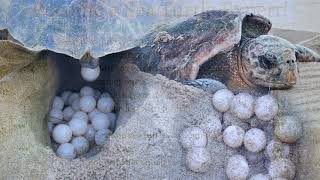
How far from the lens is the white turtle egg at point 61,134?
1.54 m

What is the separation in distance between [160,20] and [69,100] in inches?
13.9

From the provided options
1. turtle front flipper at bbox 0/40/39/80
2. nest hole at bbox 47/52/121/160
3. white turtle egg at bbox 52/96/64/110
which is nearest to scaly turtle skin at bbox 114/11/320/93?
nest hole at bbox 47/52/121/160

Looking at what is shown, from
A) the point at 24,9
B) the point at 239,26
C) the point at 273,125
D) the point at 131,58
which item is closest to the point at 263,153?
the point at 273,125

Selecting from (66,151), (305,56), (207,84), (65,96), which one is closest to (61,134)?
(66,151)

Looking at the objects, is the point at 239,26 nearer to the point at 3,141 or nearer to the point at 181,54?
the point at 181,54

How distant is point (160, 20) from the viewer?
1.51m

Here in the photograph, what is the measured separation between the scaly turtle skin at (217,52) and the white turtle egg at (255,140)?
0.13 metres

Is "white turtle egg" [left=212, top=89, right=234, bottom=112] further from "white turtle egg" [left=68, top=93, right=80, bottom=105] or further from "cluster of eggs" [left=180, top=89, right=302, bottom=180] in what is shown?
"white turtle egg" [left=68, top=93, right=80, bottom=105]

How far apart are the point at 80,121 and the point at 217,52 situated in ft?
1.32

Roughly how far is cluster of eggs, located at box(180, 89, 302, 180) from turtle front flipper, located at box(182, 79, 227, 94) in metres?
0.06

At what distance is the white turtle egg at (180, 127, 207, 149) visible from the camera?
145 cm

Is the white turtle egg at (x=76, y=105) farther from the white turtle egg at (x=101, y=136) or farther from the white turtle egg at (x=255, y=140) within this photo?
the white turtle egg at (x=255, y=140)

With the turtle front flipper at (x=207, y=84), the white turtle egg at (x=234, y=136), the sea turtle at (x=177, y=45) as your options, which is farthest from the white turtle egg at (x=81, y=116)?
the white turtle egg at (x=234, y=136)

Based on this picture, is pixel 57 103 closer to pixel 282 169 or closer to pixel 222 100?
pixel 222 100
